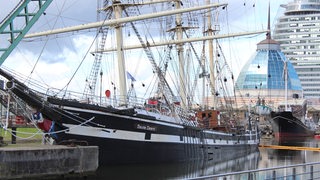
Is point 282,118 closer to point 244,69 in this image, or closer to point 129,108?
point 129,108

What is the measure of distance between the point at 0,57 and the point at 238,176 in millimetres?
15047

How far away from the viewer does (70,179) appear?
2664cm

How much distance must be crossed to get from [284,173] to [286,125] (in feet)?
297

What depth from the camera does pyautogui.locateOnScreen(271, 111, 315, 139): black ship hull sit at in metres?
98.9

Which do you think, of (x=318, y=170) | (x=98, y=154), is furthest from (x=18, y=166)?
(x=318, y=170)

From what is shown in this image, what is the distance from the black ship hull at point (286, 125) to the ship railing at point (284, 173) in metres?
84.8

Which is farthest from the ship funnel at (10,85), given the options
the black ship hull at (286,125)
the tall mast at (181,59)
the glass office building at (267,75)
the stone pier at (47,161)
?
the glass office building at (267,75)

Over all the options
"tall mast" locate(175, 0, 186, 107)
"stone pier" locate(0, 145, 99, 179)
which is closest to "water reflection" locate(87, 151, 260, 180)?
"stone pier" locate(0, 145, 99, 179)

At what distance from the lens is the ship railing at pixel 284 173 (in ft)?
42.0

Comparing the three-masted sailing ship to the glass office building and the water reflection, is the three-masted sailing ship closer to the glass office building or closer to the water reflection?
the water reflection

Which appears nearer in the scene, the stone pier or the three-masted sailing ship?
the stone pier

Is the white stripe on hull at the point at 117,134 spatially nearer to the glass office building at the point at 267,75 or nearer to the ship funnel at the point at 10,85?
the ship funnel at the point at 10,85

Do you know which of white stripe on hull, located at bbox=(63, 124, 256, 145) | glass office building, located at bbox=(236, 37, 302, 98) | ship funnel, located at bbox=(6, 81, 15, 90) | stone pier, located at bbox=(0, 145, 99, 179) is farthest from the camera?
glass office building, located at bbox=(236, 37, 302, 98)

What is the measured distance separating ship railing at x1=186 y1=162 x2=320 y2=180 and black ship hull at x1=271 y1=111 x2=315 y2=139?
8483cm
